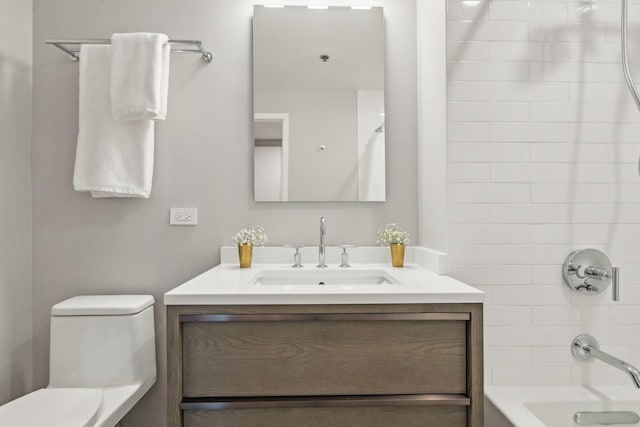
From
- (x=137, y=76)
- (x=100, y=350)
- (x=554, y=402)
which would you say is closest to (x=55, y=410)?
(x=100, y=350)

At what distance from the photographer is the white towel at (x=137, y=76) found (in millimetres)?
1739

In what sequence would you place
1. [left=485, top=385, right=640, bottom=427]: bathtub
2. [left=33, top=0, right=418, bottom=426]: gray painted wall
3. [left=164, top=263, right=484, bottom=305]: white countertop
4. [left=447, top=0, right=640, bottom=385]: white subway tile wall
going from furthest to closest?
[left=33, top=0, right=418, bottom=426]: gray painted wall, [left=447, top=0, right=640, bottom=385]: white subway tile wall, [left=485, top=385, right=640, bottom=427]: bathtub, [left=164, top=263, right=484, bottom=305]: white countertop

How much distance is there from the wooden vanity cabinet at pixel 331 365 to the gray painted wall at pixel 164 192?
776 mm

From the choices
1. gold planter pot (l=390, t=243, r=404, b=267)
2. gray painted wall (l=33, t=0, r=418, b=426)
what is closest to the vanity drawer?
gold planter pot (l=390, t=243, r=404, b=267)

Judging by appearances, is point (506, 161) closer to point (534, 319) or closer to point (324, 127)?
point (534, 319)

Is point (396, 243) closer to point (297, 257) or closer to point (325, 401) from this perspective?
point (297, 257)

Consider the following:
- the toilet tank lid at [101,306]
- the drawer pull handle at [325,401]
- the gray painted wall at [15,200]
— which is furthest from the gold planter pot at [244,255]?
the gray painted wall at [15,200]

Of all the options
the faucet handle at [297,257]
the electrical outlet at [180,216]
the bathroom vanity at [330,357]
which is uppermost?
the electrical outlet at [180,216]

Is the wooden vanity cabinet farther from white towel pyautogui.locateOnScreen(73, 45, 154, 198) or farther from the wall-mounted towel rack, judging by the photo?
the wall-mounted towel rack

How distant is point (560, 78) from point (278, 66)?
3.86 ft

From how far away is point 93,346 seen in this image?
1.66 metres

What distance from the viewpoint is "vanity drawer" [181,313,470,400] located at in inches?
47.8

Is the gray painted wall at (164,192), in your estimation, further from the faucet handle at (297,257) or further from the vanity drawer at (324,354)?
the vanity drawer at (324,354)

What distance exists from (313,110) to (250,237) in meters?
0.66
